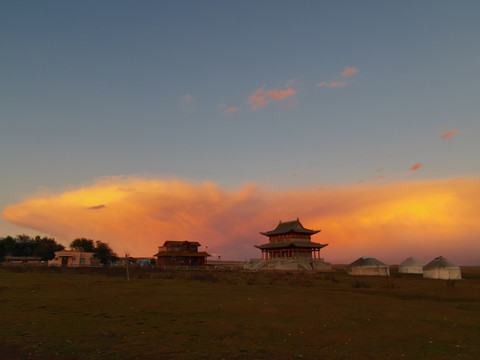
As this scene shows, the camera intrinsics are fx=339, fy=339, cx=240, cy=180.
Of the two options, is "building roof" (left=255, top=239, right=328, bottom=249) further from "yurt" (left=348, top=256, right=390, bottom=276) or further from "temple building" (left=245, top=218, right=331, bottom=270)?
"yurt" (left=348, top=256, right=390, bottom=276)

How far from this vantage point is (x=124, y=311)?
62.2ft

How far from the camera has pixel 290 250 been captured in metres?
94.8

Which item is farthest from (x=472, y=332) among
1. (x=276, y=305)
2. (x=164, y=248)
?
(x=164, y=248)

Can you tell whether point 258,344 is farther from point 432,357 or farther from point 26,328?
point 26,328

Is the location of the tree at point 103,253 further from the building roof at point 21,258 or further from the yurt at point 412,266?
the yurt at point 412,266

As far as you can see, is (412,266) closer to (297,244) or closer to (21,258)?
(297,244)

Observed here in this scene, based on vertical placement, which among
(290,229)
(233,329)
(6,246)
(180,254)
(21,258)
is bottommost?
(233,329)

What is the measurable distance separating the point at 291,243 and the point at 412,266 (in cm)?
2991

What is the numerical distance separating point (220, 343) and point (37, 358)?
19.3 ft

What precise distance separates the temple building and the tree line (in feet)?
156

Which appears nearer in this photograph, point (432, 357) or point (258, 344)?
point (432, 357)

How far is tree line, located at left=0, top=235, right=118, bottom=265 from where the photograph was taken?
4085 inches

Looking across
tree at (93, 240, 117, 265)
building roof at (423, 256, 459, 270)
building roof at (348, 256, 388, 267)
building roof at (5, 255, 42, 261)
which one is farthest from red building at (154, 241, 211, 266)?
building roof at (423, 256, 459, 270)

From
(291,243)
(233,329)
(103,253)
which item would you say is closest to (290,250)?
(291,243)
